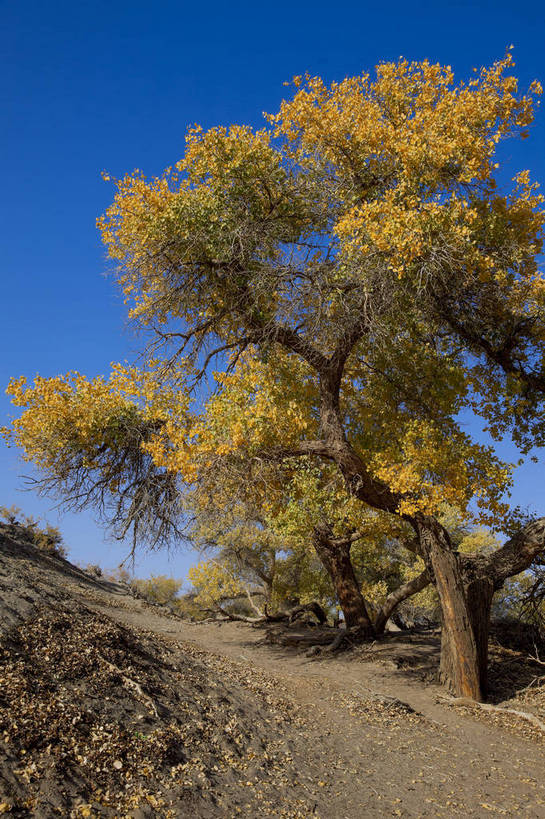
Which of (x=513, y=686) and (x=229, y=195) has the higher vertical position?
(x=229, y=195)

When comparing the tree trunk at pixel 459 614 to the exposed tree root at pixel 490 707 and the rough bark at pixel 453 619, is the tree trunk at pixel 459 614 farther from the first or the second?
the exposed tree root at pixel 490 707

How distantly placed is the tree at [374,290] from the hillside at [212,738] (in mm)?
2556

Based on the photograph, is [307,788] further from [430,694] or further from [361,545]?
[361,545]

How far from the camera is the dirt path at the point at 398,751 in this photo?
A: 6.03m

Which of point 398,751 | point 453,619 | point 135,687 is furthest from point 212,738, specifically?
point 453,619

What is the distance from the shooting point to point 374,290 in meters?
10.7

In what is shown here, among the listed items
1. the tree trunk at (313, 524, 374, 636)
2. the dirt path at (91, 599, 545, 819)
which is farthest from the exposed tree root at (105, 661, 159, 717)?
the tree trunk at (313, 524, 374, 636)

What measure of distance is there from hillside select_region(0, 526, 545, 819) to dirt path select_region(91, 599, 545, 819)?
0.09ft

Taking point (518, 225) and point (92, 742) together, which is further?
point (518, 225)

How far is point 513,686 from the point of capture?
1163 centimetres

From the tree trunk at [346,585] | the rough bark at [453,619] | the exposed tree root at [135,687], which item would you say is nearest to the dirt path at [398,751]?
the rough bark at [453,619]

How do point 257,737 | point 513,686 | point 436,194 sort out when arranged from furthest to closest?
1. point 513,686
2. point 436,194
3. point 257,737

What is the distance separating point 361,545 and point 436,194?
11.8m

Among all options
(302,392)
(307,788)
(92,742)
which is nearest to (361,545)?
(302,392)
